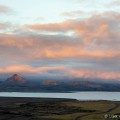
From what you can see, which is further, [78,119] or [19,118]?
[19,118]

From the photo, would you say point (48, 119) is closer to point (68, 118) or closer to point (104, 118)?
point (68, 118)

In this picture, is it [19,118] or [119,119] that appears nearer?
[119,119]

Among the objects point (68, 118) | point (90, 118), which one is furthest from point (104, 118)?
point (68, 118)

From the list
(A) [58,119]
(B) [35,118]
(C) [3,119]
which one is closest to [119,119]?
(A) [58,119]

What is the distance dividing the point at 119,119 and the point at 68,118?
17.9 metres

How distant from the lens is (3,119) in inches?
4063

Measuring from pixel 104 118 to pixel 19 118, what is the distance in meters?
29.2

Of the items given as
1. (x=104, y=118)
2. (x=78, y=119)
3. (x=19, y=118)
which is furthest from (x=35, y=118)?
(x=104, y=118)

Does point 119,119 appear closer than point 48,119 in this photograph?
Yes

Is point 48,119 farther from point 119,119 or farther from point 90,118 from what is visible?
point 119,119

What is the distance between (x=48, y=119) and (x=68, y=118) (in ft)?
22.5

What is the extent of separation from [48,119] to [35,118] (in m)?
5.71

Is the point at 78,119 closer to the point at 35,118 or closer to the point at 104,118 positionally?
the point at 104,118

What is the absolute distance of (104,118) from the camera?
325 feet
